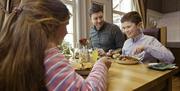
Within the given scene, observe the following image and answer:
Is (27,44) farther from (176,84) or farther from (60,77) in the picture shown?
(176,84)

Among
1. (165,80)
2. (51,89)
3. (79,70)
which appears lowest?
(165,80)

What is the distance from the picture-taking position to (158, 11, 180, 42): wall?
4789mm

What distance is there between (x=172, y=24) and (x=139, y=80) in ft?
13.9

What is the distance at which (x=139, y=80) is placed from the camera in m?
1.07

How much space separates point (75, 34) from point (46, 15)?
2517mm

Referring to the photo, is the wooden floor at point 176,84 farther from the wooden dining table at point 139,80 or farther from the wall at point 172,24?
the wooden dining table at point 139,80

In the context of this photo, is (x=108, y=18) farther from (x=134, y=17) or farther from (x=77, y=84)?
(x=77, y=84)

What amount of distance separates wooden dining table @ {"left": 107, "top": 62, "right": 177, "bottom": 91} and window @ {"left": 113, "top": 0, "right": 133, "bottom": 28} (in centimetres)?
276

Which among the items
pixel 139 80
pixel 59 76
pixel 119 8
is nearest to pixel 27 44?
pixel 59 76

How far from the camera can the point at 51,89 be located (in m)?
0.67

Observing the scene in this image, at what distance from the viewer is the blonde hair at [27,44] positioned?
0.64 m

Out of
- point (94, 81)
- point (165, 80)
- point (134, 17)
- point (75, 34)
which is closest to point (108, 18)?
point (75, 34)

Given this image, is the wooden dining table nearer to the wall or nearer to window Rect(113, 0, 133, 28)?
window Rect(113, 0, 133, 28)

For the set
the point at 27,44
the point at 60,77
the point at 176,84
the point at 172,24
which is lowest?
the point at 176,84
